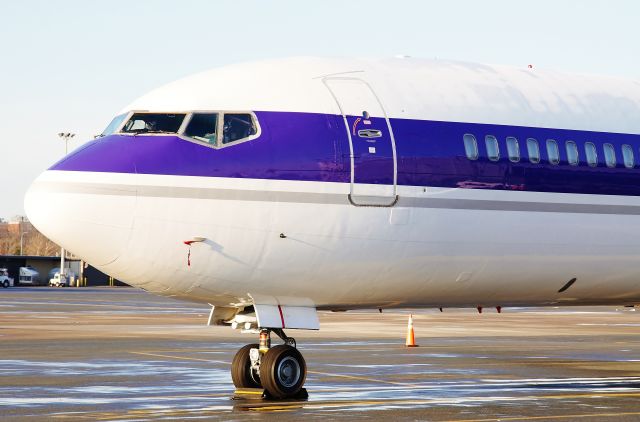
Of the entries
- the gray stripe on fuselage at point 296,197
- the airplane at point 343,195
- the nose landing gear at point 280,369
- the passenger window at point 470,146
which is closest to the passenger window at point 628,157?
the airplane at point 343,195

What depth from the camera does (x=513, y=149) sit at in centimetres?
2169

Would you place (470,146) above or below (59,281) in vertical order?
above

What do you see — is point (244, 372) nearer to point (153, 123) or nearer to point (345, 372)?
point (153, 123)

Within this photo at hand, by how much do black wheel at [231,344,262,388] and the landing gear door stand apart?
3493 mm

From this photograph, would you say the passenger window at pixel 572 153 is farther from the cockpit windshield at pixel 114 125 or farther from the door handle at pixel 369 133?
the cockpit windshield at pixel 114 125

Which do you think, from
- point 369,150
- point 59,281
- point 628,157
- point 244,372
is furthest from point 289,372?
point 59,281

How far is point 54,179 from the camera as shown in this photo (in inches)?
743

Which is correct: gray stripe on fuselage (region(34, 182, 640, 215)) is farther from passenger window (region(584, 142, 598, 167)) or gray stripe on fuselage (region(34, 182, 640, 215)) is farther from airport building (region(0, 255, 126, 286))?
airport building (region(0, 255, 126, 286))

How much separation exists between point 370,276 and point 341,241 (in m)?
0.93

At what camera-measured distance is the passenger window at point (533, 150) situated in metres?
21.8

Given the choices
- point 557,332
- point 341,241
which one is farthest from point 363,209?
point 557,332

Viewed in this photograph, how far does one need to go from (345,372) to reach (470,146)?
794cm

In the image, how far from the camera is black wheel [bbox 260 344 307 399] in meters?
20.4

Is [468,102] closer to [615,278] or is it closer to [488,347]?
[615,278]
